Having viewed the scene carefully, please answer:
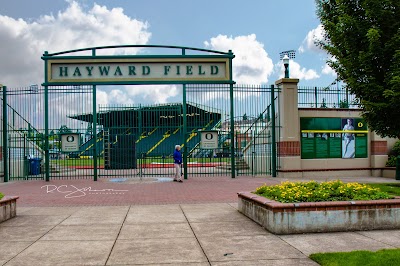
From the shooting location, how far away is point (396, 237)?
721 centimetres

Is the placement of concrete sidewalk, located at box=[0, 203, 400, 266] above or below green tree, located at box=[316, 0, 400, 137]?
below

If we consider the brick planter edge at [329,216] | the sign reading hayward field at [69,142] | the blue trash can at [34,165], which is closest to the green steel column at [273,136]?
the sign reading hayward field at [69,142]

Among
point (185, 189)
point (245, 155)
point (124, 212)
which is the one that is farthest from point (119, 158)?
point (124, 212)

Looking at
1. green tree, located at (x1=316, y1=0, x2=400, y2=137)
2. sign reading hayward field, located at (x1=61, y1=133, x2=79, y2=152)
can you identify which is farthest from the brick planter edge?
sign reading hayward field, located at (x1=61, y1=133, x2=79, y2=152)

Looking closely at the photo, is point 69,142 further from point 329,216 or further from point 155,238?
point 329,216

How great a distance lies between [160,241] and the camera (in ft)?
22.8

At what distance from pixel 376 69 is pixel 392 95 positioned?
1.62 meters

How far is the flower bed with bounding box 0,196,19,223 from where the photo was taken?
8.72 metres

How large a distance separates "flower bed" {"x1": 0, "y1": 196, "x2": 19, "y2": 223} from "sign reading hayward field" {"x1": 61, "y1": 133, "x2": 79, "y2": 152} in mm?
10102

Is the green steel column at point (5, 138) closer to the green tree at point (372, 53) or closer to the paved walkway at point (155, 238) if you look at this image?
the paved walkway at point (155, 238)

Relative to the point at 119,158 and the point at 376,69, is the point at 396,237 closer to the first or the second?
the point at 376,69

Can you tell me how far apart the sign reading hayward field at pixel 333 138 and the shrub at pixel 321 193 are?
37.7ft

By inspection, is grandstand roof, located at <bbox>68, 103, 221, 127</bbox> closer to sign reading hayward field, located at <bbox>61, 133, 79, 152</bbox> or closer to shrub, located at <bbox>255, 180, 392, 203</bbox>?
sign reading hayward field, located at <bbox>61, 133, 79, 152</bbox>

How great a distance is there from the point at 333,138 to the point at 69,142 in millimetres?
12974
